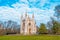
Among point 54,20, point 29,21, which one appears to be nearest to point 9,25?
point 29,21

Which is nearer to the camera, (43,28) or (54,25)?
(54,25)

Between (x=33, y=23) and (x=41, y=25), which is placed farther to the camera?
(x=33, y=23)

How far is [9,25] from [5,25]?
4.70 metres

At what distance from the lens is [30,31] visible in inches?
2537

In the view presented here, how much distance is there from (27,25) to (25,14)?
5.27 metres

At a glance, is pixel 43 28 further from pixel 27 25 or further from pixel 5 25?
pixel 5 25

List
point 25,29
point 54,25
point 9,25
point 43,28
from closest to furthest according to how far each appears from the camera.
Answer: point 54,25 < point 43,28 < point 25,29 < point 9,25

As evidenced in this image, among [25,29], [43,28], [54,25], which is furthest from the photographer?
[25,29]

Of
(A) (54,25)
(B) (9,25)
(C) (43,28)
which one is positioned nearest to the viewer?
(A) (54,25)

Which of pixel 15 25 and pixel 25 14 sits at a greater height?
pixel 25 14

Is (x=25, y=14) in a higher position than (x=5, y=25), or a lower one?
higher

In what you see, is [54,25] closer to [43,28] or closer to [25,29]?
[43,28]

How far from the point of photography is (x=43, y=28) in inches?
Answer: 2157

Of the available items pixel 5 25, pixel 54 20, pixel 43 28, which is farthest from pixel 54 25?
pixel 5 25
